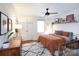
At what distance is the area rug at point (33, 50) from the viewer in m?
1.78

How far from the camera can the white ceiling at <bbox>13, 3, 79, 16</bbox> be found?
1.73 m

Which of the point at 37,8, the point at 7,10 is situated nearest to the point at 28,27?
the point at 37,8

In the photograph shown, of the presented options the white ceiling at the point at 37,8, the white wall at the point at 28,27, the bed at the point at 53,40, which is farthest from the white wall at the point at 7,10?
the bed at the point at 53,40

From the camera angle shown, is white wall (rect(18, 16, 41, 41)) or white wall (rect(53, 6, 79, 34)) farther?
white wall (rect(18, 16, 41, 41))

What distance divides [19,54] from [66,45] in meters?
0.88

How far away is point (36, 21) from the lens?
1.80m

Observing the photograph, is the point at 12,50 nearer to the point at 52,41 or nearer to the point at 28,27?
the point at 28,27

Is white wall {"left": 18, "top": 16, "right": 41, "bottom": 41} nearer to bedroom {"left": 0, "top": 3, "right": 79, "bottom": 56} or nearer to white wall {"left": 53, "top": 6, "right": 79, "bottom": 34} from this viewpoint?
bedroom {"left": 0, "top": 3, "right": 79, "bottom": 56}

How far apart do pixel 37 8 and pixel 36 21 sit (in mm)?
242

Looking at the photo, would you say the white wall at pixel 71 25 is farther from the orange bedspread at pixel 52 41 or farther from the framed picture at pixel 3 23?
the framed picture at pixel 3 23

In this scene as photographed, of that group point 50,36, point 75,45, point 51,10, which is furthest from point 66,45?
point 51,10

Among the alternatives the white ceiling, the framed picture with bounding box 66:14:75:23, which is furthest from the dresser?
the framed picture with bounding box 66:14:75:23

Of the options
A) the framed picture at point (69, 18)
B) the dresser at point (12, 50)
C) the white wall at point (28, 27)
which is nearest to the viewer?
the dresser at point (12, 50)

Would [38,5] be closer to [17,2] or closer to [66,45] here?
[17,2]
